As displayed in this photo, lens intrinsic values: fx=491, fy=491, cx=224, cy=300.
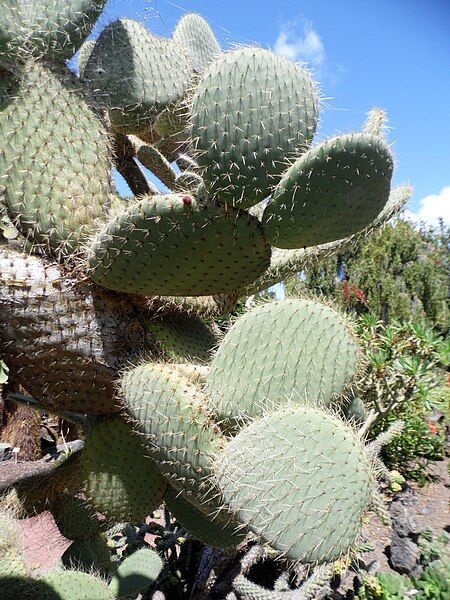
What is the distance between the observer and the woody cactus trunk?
77 centimetres

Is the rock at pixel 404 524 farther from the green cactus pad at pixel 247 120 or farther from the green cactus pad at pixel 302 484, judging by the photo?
the green cactus pad at pixel 247 120

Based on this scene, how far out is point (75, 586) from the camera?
158 centimetres

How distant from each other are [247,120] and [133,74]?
561mm

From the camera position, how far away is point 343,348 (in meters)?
0.93

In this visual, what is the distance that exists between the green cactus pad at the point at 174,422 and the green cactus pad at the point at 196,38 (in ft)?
3.88

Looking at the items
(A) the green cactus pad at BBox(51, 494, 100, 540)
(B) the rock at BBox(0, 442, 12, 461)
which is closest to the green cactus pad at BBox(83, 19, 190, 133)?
(A) the green cactus pad at BBox(51, 494, 100, 540)

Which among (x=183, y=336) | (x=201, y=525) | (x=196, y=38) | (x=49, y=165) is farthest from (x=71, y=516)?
(x=196, y=38)

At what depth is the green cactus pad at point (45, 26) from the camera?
40.1 inches

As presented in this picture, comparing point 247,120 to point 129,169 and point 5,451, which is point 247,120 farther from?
point 5,451

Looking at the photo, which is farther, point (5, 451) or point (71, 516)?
point (5, 451)

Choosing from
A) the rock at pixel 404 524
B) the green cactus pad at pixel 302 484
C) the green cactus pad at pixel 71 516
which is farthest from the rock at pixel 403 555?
the green cactus pad at pixel 302 484

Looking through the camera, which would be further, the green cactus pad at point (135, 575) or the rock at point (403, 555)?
the rock at point (403, 555)

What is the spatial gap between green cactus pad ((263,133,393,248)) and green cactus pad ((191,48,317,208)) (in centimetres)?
5

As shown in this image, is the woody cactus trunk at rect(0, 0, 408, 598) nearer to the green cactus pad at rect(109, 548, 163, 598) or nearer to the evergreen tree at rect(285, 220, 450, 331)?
the green cactus pad at rect(109, 548, 163, 598)
